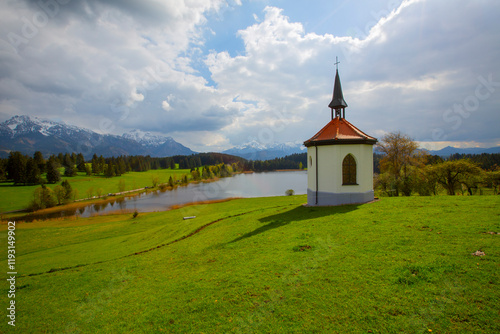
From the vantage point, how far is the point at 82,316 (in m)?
6.62

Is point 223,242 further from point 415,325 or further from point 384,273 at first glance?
point 415,325

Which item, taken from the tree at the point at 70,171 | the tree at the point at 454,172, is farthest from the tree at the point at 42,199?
the tree at the point at 454,172

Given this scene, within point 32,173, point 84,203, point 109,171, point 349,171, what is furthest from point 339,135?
point 109,171

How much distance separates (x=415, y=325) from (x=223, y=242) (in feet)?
30.7

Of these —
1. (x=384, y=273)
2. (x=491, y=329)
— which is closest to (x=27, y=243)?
(x=384, y=273)

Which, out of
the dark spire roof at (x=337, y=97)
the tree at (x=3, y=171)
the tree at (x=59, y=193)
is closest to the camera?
the dark spire roof at (x=337, y=97)

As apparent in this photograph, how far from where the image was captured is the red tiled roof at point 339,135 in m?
17.0

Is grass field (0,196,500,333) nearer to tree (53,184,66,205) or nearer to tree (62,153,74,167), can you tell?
tree (53,184,66,205)

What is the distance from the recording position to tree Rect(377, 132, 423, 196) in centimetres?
2897

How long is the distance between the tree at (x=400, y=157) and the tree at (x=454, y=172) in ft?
8.38

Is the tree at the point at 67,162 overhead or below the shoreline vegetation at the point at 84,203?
overhead

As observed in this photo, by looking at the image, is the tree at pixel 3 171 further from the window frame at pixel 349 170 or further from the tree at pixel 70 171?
the window frame at pixel 349 170

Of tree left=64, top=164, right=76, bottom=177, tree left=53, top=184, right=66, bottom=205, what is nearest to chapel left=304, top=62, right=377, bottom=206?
tree left=53, top=184, right=66, bottom=205

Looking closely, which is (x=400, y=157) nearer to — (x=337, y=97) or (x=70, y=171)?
(x=337, y=97)
